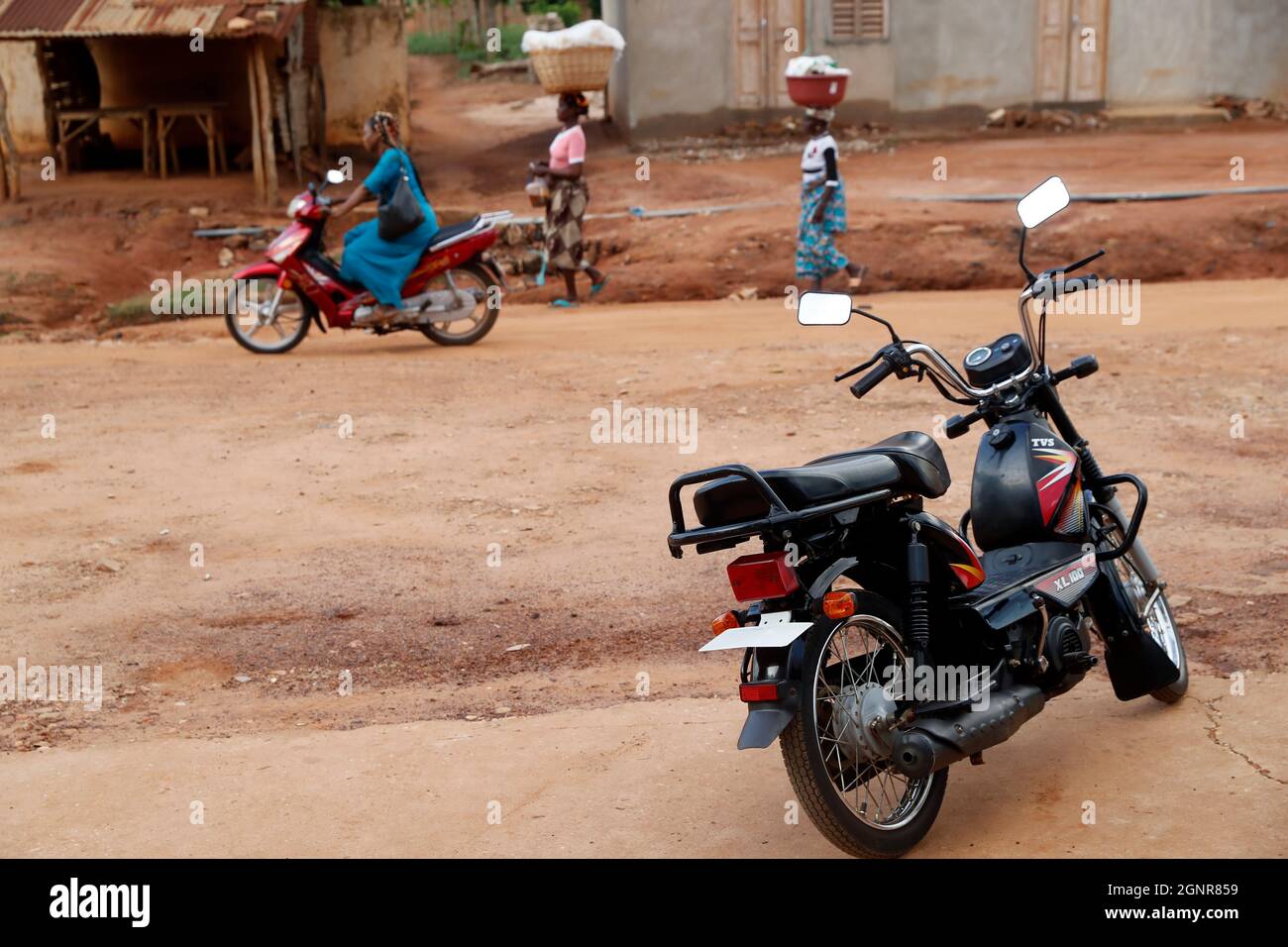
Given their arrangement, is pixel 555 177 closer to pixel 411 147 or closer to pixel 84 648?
pixel 84 648

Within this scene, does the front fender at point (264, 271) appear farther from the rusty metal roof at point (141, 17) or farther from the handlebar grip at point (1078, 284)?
the handlebar grip at point (1078, 284)

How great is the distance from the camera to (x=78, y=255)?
1638cm

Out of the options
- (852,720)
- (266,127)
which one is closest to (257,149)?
(266,127)

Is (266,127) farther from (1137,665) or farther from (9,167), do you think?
(1137,665)

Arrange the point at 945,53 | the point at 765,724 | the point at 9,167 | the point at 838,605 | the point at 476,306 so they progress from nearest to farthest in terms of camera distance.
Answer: the point at 765,724, the point at 838,605, the point at 476,306, the point at 9,167, the point at 945,53

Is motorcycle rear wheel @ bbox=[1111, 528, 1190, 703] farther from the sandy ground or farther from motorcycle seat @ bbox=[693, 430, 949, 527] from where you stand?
motorcycle seat @ bbox=[693, 430, 949, 527]

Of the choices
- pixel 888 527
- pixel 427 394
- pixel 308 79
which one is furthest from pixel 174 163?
pixel 888 527

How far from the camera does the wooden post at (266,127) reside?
18047mm

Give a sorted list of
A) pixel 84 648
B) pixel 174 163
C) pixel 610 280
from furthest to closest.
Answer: pixel 174 163, pixel 610 280, pixel 84 648

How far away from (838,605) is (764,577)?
0.19m

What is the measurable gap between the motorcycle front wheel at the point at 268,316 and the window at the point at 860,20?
518 inches

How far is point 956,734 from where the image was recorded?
3.78 metres

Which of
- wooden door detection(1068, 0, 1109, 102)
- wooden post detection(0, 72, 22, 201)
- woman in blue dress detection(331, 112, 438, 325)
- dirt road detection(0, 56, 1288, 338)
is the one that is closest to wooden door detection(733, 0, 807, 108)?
dirt road detection(0, 56, 1288, 338)
